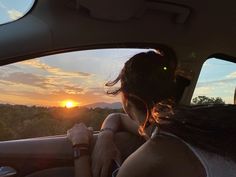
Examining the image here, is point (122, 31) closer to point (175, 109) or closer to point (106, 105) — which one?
point (106, 105)

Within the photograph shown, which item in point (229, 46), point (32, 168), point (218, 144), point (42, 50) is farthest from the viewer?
point (229, 46)

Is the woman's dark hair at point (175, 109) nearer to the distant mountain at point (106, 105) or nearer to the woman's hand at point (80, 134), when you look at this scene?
the distant mountain at point (106, 105)

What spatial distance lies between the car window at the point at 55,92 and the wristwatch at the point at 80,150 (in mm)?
112

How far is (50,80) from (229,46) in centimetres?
108

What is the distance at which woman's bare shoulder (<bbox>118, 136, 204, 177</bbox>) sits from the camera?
191cm

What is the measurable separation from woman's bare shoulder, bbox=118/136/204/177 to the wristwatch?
78cm

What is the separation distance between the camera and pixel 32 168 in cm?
303

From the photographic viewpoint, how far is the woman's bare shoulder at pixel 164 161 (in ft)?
6.25

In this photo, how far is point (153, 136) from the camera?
207cm

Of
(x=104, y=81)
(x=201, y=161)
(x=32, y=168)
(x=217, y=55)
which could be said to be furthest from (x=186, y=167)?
(x=217, y=55)

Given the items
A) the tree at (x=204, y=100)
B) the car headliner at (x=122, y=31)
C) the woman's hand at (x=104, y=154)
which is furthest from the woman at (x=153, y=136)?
the tree at (x=204, y=100)

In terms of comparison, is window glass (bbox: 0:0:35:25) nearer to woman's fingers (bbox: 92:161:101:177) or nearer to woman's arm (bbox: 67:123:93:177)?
woman's arm (bbox: 67:123:93:177)

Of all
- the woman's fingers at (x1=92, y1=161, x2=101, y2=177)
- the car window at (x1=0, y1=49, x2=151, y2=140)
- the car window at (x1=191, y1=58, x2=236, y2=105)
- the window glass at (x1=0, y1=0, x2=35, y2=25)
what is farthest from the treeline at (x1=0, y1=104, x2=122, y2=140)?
the car window at (x1=191, y1=58, x2=236, y2=105)

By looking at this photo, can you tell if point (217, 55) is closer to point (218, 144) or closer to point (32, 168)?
point (32, 168)
